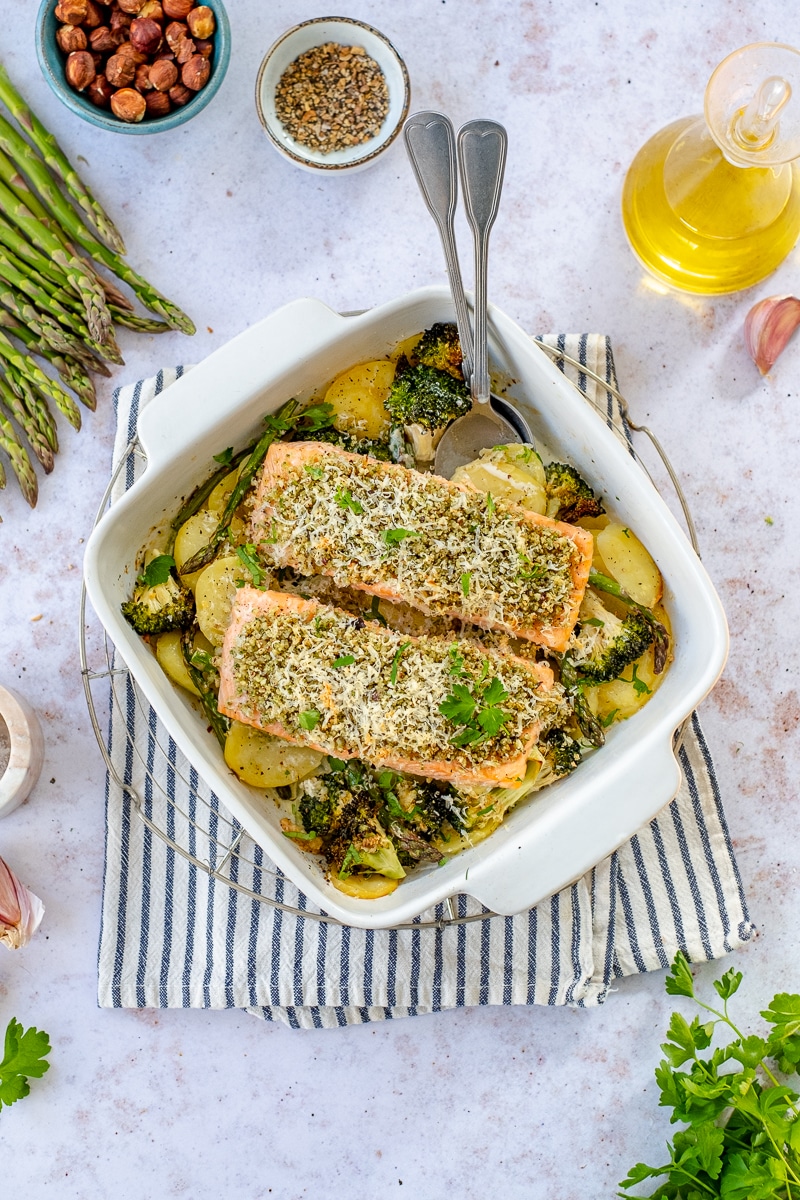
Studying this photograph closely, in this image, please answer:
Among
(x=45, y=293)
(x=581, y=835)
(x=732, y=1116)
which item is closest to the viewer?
(x=581, y=835)

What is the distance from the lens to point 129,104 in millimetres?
3188

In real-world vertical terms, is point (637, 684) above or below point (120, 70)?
below

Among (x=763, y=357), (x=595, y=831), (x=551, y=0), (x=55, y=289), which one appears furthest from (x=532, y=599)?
(x=551, y=0)

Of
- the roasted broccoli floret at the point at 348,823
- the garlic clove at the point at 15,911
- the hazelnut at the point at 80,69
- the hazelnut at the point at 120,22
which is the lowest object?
the garlic clove at the point at 15,911

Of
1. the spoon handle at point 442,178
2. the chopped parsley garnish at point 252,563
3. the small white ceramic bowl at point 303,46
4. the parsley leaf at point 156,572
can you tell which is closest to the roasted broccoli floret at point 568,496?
the spoon handle at point 442,178

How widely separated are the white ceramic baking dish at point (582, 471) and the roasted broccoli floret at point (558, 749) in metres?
0.05

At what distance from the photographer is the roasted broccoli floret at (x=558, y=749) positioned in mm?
2768

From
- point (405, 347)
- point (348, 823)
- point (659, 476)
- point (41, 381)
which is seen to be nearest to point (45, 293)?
point (41, 381)

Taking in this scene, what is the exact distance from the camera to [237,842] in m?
3.11

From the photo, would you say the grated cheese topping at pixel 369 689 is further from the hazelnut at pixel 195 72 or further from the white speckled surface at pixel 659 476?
the hazelnut at pixel 195 72

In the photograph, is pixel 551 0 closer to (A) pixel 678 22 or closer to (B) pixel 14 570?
(A) pixel 678 22

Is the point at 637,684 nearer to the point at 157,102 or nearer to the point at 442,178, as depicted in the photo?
the point at 442,178

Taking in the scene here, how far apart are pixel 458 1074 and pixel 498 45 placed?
3.31 metres

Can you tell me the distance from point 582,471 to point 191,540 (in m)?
1.09
